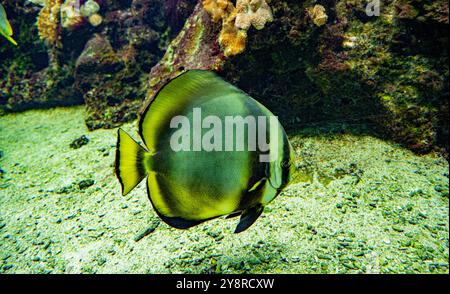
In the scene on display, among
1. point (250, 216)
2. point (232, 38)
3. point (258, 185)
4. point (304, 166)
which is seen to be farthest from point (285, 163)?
point (232, 38)

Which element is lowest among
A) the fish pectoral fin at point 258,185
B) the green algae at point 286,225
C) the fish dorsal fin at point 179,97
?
the green algae at point 286,225

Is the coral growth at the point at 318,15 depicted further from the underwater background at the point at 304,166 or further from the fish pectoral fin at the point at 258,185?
the fish pectoral fin at the point at 258,185

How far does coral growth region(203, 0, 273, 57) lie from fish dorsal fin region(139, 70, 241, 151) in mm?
1974

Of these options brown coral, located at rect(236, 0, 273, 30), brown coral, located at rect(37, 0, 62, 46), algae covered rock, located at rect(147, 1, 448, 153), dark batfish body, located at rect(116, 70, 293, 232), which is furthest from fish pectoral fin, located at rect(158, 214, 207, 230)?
brown coral, located at rect(37, 0, 62, 46)

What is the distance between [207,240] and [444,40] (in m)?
3.08

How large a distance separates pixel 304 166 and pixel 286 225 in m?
0.92

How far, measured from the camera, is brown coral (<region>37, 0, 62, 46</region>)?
650 cm

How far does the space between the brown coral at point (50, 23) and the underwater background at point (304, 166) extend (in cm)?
292

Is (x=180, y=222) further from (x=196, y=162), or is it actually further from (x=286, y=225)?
(x=286, y=225)

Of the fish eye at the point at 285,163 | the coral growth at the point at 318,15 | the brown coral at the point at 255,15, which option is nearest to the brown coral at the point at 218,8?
the brown coral at the point at 255,15

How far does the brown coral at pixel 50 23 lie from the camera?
6.50 meters

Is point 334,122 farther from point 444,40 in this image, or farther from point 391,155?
point 444,40

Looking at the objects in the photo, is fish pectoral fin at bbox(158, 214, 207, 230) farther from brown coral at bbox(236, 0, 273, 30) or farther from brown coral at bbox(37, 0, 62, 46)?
brown coral at bbox(37, 0, 62, 46)
